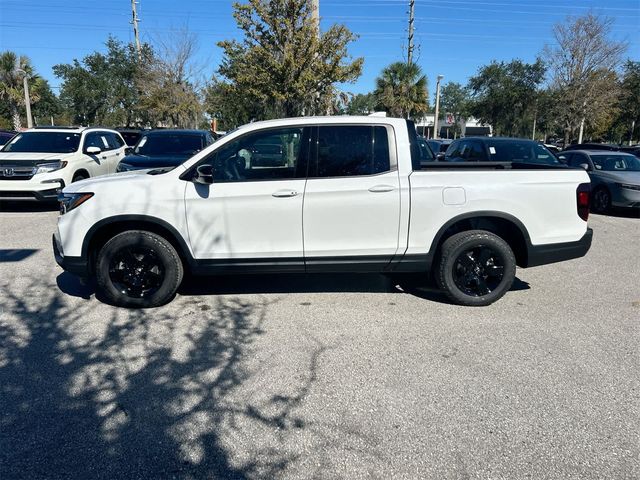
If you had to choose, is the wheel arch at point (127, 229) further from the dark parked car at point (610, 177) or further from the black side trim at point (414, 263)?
the dark parked car at point (610, 177)

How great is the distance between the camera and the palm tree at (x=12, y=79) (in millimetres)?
36969

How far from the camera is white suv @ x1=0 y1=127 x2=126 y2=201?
9562 millimetres

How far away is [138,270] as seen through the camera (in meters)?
4.71

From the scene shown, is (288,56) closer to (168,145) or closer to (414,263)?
(168,145)

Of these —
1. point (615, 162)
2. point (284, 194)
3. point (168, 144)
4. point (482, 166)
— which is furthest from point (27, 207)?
point (615, 162)

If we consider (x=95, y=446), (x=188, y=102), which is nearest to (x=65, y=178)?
(x=95, y=446)

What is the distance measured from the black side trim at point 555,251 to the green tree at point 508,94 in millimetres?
36228

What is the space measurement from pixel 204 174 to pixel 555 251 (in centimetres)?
355

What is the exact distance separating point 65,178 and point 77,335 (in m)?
6.84

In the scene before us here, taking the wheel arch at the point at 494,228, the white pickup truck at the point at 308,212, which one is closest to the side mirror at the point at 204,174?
the white pickup truck at the point at 308,212

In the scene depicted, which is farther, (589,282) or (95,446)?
(589,282)

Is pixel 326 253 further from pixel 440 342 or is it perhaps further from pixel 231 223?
pixel 440 342

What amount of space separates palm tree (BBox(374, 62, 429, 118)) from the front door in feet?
81.7

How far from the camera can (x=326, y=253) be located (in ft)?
15.3
